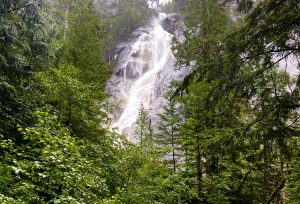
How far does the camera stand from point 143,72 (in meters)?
39.1

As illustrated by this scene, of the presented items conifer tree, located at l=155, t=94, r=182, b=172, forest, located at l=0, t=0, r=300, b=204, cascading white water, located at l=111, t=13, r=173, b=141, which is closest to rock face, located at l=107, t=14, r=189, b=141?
cascading white water, located at l=111, t=13, r=173, b=141

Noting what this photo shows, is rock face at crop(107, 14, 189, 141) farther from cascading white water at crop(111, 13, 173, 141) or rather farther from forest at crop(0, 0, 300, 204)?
forest at crop(0, 0, 300, 204)

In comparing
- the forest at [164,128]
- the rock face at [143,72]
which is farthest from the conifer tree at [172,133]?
the rock face at [143,72]

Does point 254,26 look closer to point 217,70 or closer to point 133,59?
point 217,70

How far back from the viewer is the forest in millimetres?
4586

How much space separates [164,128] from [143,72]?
82.0ft

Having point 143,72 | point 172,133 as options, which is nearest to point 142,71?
point 143,72

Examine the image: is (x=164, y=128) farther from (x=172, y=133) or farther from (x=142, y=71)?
(x=142, y=71)

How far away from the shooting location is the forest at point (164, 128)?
4586 mm

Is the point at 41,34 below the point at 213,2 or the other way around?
below

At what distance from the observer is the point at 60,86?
863 cm

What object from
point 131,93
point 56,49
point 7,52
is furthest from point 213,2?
point 131,93

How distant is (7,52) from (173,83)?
7728mm

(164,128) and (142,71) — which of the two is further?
(142,71)
